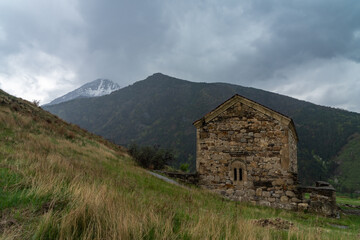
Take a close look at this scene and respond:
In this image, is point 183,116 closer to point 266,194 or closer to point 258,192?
point 258,192

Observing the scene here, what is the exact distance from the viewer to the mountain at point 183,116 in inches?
3342

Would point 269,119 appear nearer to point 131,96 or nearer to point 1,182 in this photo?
point 1,182

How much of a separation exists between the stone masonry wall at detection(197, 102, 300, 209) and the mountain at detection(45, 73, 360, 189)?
61471 millimetres

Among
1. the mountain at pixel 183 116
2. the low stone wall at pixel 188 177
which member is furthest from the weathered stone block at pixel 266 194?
the mountain at pixel 183 116

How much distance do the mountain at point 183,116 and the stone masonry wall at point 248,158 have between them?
6147 centimetres

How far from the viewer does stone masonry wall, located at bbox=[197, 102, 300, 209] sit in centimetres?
978

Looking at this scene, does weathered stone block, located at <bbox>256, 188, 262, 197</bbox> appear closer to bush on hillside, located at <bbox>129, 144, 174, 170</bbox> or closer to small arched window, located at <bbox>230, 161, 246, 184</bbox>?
small arched window, located at <bbox>230, 161, 246, 184</bbox>

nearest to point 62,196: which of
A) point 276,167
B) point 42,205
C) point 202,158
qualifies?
point 42,205

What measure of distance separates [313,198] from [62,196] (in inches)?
395

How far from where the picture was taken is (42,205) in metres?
2.60

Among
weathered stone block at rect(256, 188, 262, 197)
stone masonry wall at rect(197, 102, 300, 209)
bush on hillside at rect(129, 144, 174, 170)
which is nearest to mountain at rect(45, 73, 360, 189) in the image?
bush on hillside at rect(129, 144, 174, 170)

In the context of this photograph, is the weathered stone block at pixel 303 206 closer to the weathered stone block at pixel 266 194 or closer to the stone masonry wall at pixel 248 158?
the stone masonry wall at pixel 248 158

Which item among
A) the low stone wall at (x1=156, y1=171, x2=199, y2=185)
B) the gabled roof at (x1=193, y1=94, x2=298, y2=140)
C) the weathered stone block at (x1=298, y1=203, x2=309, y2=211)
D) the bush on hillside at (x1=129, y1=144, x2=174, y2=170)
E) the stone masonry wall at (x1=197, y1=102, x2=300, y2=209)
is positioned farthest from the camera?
the bush on hillside at (x1=129, y1=144, x2=174, y2=170)

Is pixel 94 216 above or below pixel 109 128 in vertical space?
below
